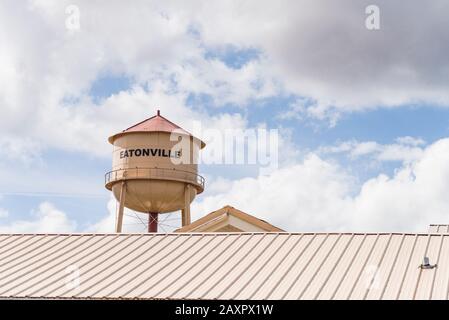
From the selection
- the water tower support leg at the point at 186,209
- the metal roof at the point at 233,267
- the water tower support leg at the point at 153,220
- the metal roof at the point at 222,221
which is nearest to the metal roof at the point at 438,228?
the metal roof at the point at 222,221

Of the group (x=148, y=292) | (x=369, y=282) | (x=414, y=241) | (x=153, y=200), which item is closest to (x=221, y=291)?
(x=148, y=292)

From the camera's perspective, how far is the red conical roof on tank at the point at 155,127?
167ft

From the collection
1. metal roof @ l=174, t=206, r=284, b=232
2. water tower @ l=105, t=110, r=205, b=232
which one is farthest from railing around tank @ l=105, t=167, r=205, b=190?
metal roof @ l=174, t=206, r=284, b=232

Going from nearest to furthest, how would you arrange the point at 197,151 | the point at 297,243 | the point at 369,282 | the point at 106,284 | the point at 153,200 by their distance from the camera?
the point at 369,282 → the point at 106,284 → the point at 297,243 → the point at 153,200 → the point at 197,151

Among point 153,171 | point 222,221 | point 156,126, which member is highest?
point 156,126

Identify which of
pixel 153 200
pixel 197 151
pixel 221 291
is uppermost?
pixel 197 151

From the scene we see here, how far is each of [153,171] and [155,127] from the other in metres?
3.17

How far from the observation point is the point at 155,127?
5119 cm

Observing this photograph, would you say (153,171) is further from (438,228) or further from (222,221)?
(438,228)

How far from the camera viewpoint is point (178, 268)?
25125 millimetres

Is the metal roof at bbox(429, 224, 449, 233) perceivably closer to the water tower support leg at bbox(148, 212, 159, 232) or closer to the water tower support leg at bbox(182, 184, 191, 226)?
the water tower support leg at bbox(182, 184, 191, 226)

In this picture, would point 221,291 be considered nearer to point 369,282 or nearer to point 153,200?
point 369,282

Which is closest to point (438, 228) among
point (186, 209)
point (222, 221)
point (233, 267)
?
point (222, 221)

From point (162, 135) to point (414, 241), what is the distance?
27059mm
